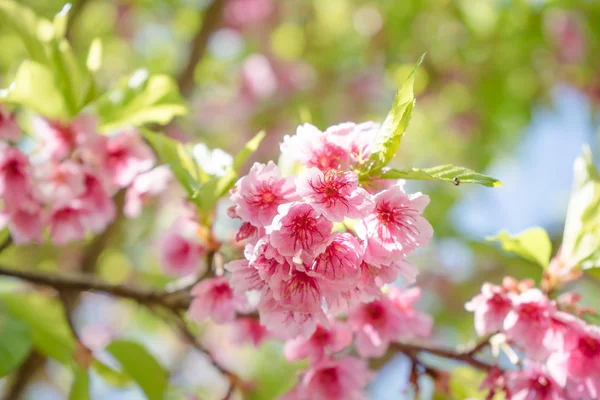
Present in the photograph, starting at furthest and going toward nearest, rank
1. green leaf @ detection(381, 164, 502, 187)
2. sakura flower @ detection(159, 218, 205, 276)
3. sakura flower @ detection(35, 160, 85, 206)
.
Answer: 1. sakura flower @ detection(159, 218, 205, 276)
2. sakura flower @ detection(35, 160, 85, 206)
3. green leaf @ detection(381, 164, 502, 187)

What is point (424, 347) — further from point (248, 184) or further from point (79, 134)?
point (79, 134)

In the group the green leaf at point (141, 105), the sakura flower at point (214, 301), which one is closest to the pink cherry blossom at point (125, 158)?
the green leaf at point (141, 105)

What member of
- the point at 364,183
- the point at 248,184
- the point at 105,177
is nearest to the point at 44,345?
the point at 105,177

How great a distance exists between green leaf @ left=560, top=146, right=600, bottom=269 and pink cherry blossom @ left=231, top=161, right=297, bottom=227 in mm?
689

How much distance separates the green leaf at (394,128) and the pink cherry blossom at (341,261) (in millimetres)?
151

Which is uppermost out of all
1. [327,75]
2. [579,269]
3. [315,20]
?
[579,269]

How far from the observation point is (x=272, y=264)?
3.26ft

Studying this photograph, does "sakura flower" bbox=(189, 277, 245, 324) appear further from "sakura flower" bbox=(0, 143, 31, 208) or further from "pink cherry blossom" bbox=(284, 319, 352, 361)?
"sakura flower" bbox=(0, 143, 31, 208)

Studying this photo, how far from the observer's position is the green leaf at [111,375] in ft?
5.25

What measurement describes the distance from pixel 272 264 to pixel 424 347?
1.71 feet

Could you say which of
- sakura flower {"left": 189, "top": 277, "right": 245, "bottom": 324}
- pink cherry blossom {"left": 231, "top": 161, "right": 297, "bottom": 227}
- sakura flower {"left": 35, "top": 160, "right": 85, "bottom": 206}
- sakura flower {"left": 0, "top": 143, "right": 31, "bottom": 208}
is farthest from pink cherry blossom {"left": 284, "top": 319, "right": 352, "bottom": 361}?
sakura flower {"left": 0, "top": 143, "right": 31, "bottom": 208}

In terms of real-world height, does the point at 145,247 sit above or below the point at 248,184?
below

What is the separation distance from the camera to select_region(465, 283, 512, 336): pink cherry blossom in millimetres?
1213

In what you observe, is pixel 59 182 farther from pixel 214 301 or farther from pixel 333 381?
pixel 333 381
